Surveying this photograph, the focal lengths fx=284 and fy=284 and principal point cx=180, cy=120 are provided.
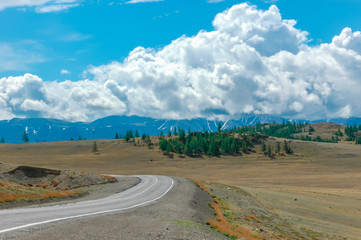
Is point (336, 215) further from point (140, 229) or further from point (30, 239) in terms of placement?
point (30, 239)

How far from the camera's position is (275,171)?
110188 millimetres

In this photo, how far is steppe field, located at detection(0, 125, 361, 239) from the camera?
35531 millimetres

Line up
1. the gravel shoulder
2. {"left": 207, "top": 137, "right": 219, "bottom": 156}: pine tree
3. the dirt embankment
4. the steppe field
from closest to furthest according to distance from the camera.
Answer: the gravel shoulder, the steppe field, the dirt embankment, {"left": 207, "top": 137, "right": 219, "bottom": 156}: pine tree

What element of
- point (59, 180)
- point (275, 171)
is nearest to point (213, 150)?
point (275, 171)

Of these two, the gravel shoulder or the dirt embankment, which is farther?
the dirt embankment

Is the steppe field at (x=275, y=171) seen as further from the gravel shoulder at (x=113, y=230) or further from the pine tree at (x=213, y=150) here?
the gravel shoulder at (x=113, y=230)

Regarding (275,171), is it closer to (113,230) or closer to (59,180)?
(59,180)

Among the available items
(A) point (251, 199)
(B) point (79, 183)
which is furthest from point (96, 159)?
(A) point (251, 199)

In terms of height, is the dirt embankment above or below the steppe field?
above

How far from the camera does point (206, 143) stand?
562 ft

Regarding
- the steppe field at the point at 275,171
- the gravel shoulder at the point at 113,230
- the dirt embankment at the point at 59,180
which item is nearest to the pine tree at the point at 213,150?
the steppe field at the point at 275,171

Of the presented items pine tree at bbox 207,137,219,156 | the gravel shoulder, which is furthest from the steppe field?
the gravel shoulder

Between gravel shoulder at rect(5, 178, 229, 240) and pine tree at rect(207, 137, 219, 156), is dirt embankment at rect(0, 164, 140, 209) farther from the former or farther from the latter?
pine tree at rect(207, 137, 219, 156)

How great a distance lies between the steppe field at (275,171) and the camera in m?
35.5
